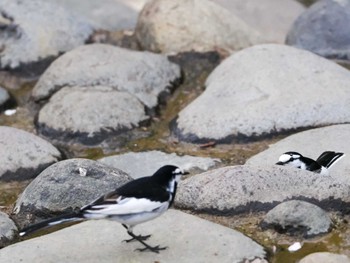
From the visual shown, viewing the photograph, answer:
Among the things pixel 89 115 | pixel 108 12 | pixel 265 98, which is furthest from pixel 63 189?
pixel 108 12

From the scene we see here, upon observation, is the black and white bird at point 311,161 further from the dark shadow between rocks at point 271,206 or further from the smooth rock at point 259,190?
the dark shadow between rocks at point 271,206

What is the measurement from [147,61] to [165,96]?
0.45 meters

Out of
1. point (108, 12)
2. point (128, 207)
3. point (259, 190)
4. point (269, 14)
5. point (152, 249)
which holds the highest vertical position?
point (128, 207)

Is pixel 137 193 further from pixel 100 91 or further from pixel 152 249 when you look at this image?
pixel 100 91

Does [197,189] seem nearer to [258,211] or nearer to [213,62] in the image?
[258,211]

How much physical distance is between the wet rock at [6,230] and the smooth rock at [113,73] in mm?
2445

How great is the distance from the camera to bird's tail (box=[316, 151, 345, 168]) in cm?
593

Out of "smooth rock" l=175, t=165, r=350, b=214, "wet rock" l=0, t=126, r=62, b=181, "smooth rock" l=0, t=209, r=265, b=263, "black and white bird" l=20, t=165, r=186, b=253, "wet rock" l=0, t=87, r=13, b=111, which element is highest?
"black and white bird" l=20, t=165, r=186, b=253

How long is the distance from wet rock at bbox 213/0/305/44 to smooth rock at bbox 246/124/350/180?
3.38 meters

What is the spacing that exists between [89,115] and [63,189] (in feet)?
5.29

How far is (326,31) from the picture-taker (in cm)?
905

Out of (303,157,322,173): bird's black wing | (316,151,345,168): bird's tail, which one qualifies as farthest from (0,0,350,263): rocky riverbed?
(303,157,322,173): bird's black wing

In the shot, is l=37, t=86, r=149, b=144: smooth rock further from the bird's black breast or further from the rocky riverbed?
the bird's black breast

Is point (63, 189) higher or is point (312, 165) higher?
point (312, 165)
